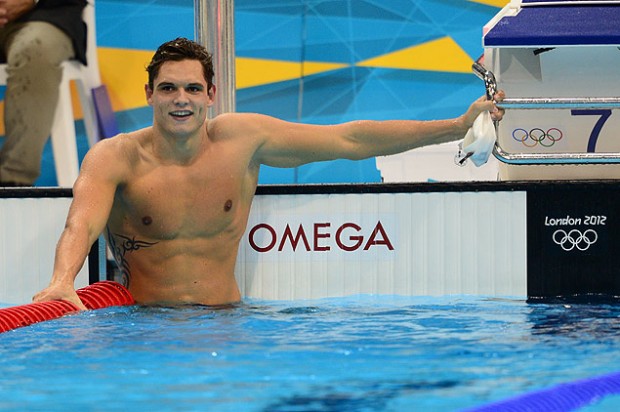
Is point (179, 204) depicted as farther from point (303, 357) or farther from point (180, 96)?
point (303, 357)

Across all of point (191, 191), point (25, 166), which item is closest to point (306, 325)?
point (191, 191)

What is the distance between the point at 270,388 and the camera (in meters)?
2.53

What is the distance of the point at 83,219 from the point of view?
373cm

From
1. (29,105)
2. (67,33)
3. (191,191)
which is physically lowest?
(191,191)

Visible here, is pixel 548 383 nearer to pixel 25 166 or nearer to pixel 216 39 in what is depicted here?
pixel 216 39

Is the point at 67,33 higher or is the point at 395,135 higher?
Result: the point at 67,33

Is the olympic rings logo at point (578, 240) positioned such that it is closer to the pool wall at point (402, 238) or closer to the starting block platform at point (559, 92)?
the pool wall at point (402, 238)

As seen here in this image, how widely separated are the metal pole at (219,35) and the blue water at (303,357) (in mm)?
1074

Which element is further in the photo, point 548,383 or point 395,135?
point 395,135

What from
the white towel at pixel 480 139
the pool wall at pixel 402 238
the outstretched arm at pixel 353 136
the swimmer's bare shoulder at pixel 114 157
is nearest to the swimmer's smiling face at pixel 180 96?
the swimmer's bare shoulder at pixel 114 157

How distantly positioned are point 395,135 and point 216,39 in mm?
899

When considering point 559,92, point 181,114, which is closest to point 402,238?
point 559,92

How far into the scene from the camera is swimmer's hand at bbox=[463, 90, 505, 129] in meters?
4.19

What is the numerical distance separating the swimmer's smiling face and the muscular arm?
0.24 metres
